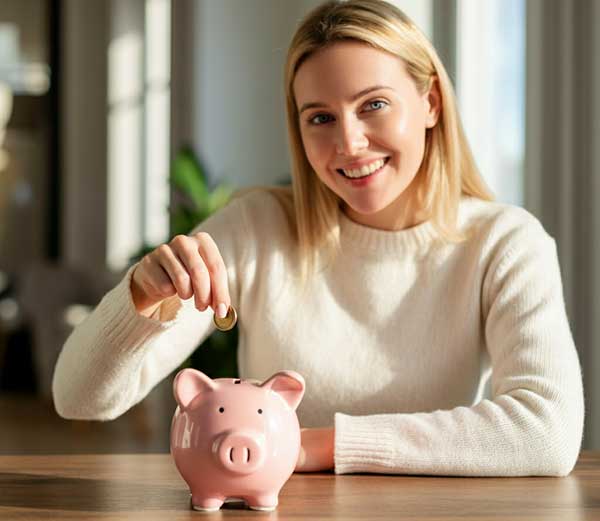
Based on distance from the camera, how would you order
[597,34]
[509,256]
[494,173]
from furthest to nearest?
[494,173], [597,34], [509,256]

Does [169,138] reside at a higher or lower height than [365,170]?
lower

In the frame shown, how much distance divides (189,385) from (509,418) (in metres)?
0.50

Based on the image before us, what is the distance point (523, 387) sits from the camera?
1480mm

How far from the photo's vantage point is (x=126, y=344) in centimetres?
143

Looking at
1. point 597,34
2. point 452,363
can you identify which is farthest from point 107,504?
point 597,34

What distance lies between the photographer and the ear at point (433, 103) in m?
1.71

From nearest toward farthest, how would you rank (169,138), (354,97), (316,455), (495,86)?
1. (316,455)
2. (354,97)
3. (495,86)
4. (169,138)

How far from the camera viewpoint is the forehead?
155 centimetres

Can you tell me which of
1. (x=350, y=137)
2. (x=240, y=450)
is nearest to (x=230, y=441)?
(x=240, y=450)

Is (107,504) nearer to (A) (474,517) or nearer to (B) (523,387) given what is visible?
(A) (474,517)

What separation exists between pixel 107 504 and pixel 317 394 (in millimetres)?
612

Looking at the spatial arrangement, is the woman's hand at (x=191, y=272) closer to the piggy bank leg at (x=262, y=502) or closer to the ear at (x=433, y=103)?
the piggy bank leg at (x=262, y=502)

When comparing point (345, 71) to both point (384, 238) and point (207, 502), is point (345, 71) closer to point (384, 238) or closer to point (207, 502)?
point (384, 238)

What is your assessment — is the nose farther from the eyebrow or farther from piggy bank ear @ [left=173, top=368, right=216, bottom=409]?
piggy bank ear @ [left=173, top=368, right=216, bottom=409]
